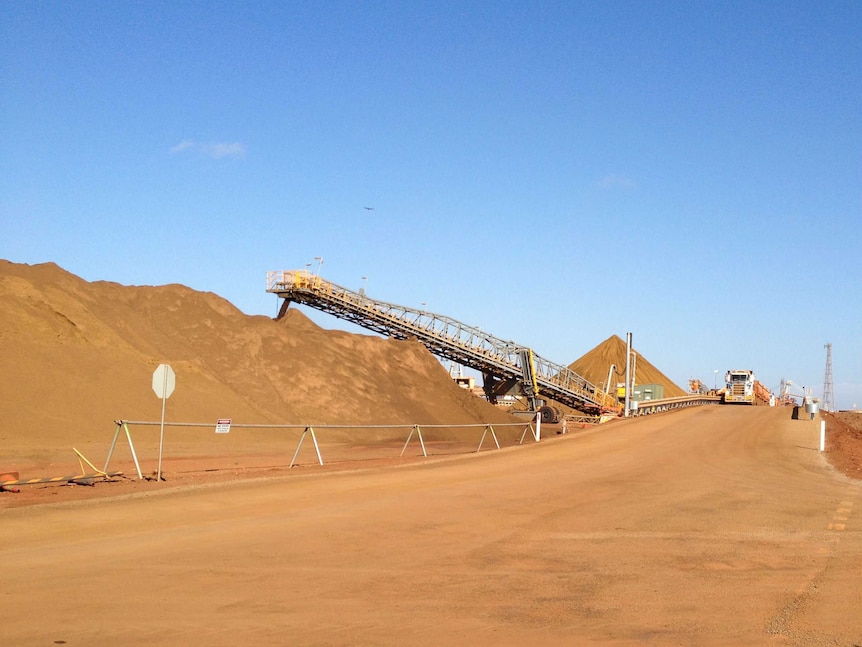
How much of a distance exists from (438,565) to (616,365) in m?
120

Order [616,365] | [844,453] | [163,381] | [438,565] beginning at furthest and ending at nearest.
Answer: [616,365], [844,453], [163,381], [438,565]

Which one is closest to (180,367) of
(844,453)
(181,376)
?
(181,376)

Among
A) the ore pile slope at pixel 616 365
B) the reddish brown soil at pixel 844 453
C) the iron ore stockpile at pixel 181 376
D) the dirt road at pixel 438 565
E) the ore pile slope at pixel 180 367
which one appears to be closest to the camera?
the dirt road at pixel 438 565

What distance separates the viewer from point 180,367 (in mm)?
39625

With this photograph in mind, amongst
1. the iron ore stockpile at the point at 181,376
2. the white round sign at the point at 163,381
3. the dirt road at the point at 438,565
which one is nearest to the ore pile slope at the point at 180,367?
the iron ore stockpile at the point at 181,376

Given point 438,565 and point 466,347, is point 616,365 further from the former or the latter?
point 438,565

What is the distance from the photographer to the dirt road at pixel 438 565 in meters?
8.28

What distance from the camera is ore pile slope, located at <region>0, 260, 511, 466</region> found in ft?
107

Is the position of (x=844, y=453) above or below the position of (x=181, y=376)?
below

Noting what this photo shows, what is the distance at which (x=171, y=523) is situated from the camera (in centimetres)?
1480

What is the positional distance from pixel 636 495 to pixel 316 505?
310 inches

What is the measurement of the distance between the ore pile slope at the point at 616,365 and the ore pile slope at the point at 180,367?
6968 cm

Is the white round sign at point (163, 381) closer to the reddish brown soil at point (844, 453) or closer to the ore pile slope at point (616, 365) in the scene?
the reddish brown soil at point (844, 453)

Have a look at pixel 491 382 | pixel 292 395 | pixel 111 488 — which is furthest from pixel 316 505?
pixel 491 382
